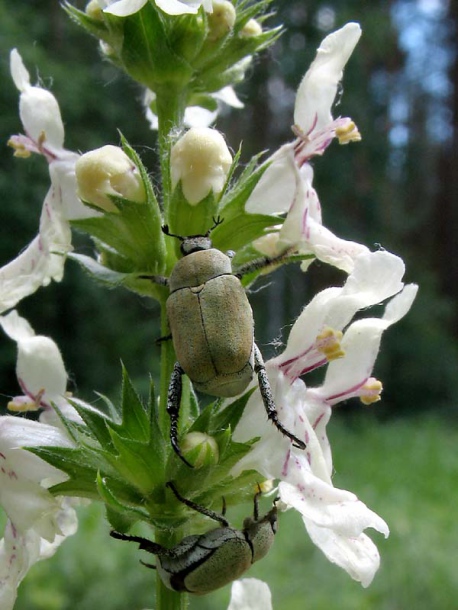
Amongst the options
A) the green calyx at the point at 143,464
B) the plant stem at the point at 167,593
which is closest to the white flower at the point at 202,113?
the green calyx at the point at 143,464

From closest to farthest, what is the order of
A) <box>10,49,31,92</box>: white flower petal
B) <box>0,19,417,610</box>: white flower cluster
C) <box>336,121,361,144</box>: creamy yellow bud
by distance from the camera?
<box>0,19,417,610</box>: white flower cluster
<box>336,121,361,144</box>: creamy yellow bud
<box>10,49,31,92</box>: white flower petal

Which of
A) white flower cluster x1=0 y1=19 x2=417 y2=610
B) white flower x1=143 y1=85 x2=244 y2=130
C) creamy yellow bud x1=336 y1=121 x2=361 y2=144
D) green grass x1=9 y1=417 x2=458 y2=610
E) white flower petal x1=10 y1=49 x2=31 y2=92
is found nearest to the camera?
white flower cluster x1=0 y1=19 x2=417 y2=610

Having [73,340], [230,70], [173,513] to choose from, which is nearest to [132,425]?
[173,513]

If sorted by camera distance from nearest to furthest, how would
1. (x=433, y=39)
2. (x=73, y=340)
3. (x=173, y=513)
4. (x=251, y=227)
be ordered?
(x=173, y=513) → (x=251, y=227) → (x=73, y=340) → (x=433, y=39)

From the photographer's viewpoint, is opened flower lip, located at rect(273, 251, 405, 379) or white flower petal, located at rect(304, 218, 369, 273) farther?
white flower petal, located at rect(304, 218, 369, 273)

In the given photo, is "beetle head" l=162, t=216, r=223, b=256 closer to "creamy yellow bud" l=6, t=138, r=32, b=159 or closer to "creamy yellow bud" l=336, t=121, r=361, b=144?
"creamy yellow bud" l=336, t=121, r=361, b=144

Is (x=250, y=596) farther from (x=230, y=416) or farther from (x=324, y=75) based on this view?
(x=324, y=75)

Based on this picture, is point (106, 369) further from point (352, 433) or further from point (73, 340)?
point (352, 433)

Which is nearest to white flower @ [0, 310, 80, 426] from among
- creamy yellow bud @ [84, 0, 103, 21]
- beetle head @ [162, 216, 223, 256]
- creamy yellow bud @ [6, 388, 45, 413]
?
creamy yellow bud @ [6, 388, 45, 413]
